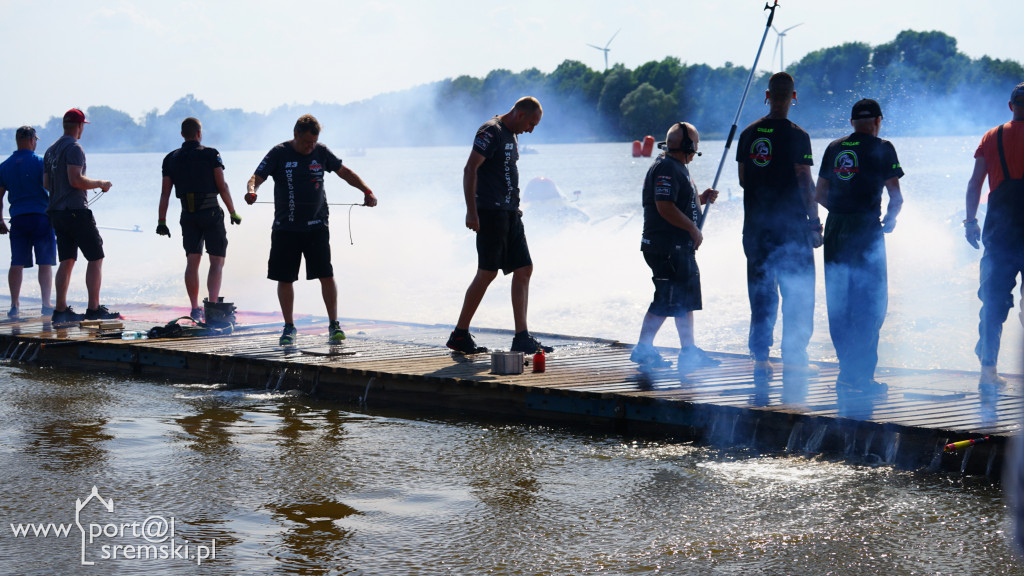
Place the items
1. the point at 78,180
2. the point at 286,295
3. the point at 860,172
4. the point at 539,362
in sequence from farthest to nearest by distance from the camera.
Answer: the point at 78,180
the point at 286,295
the point at 539,362
the point at 860,172

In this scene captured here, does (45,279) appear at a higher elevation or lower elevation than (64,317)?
higher

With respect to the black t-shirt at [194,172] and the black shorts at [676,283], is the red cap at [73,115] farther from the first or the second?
the black shorts at [676,283]

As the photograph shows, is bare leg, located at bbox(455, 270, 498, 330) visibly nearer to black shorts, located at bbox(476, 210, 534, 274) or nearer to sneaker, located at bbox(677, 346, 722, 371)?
black shorts, located at bbox(476, 210, 534, 274)

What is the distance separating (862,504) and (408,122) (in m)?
51.3

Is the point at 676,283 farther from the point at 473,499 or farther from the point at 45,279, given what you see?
the point at 45,279

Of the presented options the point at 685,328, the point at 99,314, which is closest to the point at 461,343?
the point at 685,328

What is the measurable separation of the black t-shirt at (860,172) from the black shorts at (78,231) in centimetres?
635

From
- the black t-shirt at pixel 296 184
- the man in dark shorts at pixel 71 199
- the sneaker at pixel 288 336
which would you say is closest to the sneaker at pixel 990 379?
the black t-shirt at pixel 296 184

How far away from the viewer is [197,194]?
8688mm

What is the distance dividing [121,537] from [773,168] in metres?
4.21

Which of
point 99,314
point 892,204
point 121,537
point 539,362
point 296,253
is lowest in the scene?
point 121,537

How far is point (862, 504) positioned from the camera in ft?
15.2

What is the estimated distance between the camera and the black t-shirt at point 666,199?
21.2 feet

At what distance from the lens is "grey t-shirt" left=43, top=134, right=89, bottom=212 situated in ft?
29.6
